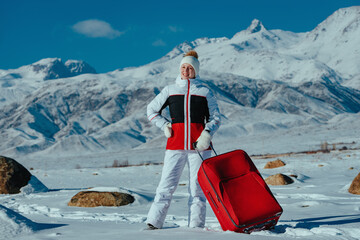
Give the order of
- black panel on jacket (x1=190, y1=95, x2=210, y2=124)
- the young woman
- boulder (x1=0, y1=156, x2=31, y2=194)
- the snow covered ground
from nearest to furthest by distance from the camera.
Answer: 1. the snow covered ground
2. the young woman
3. black panel on jacket (x1=190, y1=95, x2=210, y2=124)
4. boulder (x1=0, y1=156, x2=31, y2=194)

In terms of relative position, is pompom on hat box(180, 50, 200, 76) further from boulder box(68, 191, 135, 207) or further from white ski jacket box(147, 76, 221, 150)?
boulder box(68, 191, 135, 207)

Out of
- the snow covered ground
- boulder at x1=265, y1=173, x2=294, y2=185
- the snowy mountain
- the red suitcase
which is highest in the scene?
the snowy mountain

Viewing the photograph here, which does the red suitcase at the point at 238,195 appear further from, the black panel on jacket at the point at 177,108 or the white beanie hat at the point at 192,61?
the white beanie hat at the point at 192,61

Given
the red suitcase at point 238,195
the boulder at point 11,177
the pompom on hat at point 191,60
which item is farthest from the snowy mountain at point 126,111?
the red suitcase at point 238,195

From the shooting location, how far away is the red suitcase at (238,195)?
11.2 feet

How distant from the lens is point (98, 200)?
6215 mm

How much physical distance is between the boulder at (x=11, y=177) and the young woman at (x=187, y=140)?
5.14 m

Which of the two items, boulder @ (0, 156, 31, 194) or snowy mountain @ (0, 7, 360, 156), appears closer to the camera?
boulder @ (0, 156, 31, 194)

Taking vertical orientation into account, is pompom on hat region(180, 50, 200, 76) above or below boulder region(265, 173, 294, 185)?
above

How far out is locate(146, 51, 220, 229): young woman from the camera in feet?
13.1

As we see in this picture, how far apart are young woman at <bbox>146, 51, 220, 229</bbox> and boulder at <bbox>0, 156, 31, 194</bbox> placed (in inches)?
202

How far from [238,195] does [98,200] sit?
10.9 feet

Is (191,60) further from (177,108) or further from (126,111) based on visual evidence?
(126,111)

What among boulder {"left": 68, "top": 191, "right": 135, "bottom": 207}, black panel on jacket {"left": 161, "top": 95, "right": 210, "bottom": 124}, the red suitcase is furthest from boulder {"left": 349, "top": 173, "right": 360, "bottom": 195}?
black panel on jacket {"left": 161, "top": 95, "right": 210, "bottom": 124}
